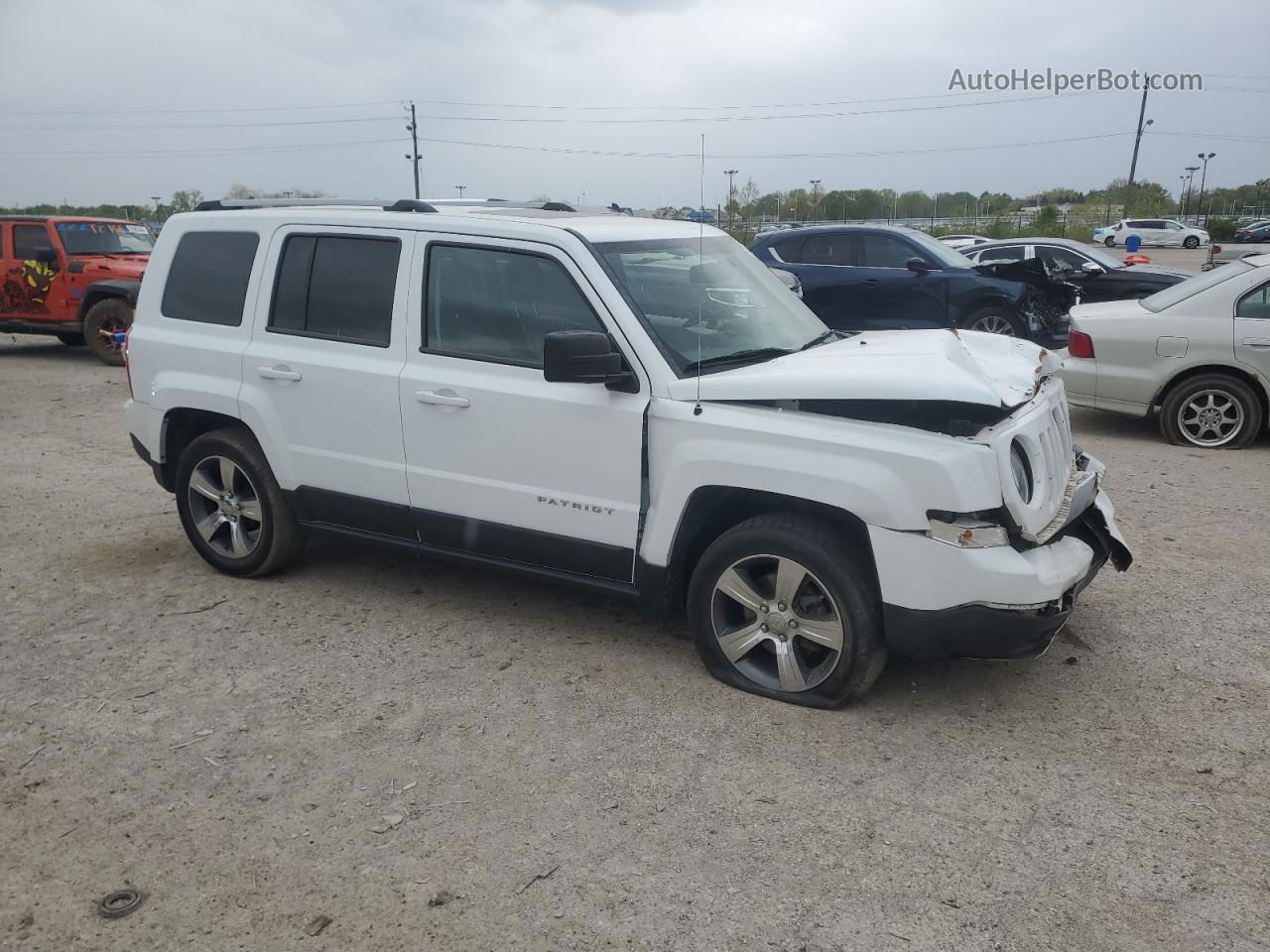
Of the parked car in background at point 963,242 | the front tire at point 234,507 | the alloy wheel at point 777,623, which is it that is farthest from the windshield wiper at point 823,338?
the parked car in background at point 963,242

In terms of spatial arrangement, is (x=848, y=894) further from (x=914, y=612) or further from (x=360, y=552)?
(x=360, y=552)

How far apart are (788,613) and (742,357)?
1079 millimetres

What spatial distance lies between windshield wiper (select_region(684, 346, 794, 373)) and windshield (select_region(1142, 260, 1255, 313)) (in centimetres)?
536

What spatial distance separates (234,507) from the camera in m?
5.39

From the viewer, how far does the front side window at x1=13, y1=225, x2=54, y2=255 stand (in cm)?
1392

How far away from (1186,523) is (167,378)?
5734 millimetres

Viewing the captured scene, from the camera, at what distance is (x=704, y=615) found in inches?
162

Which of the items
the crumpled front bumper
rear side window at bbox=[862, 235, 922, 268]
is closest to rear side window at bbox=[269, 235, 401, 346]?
the crumpled front bumper

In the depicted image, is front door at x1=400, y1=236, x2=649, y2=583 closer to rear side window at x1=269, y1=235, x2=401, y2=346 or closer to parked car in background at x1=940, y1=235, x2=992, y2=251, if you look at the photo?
rear side window at x1=269, y1=235, x2=401, y2=346

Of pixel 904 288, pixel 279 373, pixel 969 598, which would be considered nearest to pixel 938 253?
pixel 904 288

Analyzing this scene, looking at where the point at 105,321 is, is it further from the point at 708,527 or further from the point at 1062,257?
the point at 1062,257

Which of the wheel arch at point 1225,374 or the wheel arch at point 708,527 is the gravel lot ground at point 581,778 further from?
the wheel arch at point 1225,374

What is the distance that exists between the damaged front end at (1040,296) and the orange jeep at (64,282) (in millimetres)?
10584

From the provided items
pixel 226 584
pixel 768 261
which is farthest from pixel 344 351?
pixel 768 261
